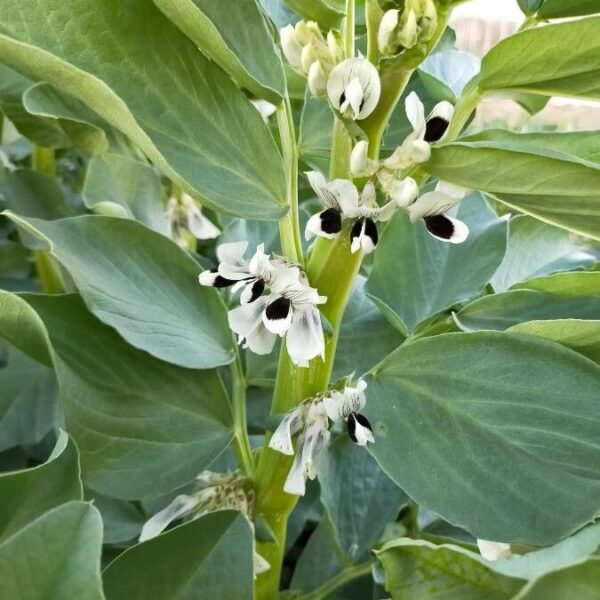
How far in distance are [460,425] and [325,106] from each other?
20 cm

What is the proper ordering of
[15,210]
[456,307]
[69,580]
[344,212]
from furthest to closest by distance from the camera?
1. [15,210]
2. [456,307]
3. [344,212]
4. [69,580]

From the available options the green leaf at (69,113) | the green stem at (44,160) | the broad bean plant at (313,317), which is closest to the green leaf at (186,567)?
the broad bean plant at (313,317)

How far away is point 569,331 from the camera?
0.37 m

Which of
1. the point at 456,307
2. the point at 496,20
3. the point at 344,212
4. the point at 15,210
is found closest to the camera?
the point at 344,212

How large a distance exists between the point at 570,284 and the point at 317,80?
161 mm

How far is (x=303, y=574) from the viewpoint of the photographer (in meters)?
0.54

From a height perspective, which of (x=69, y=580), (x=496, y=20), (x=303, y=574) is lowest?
(x=496, y=20)

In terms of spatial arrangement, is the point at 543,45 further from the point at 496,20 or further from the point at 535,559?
the point at 496,20

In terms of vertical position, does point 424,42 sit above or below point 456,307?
above

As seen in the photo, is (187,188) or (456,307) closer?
(187,188)

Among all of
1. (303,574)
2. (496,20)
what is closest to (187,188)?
(303,574)

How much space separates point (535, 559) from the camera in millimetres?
283

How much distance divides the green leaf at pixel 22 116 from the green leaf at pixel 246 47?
0.43 ft

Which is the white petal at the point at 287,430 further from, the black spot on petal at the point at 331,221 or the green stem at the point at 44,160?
the green stem at the point at 44,160
